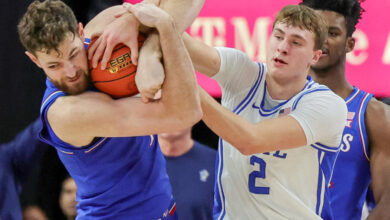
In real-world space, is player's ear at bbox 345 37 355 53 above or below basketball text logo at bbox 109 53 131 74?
below

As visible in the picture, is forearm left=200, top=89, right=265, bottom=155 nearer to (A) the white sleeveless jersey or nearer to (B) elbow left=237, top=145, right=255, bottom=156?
(B) elbow left=237, top=145, right=255, bottom=156

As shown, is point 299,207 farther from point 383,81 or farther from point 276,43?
point 383,81

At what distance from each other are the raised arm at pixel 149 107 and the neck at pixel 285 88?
85 cm

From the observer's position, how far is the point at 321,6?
4.82 metres

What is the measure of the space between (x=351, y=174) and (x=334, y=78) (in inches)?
29.4

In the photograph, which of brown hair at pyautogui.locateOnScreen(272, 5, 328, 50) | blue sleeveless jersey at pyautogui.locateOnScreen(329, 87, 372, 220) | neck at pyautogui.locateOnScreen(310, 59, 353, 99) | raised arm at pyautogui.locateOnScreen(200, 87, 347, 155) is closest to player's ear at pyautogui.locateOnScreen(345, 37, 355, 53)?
neck at pyautogui.locateOnScreen(310, 59, 353, 99)

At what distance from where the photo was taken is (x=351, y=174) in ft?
15.1

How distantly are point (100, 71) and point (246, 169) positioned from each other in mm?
1107

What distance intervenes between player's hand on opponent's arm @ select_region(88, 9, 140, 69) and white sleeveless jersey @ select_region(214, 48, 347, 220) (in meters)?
0.87

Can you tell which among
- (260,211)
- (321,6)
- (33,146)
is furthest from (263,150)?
(33,146)

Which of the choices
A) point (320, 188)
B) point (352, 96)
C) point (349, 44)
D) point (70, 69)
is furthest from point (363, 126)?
point (70, 69)

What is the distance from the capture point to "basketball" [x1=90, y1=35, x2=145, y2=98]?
292cm

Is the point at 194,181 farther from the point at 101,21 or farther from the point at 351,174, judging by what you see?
the point at 101,21

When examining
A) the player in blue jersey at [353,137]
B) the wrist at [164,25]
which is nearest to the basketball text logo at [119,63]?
the wrist at [164,25]
